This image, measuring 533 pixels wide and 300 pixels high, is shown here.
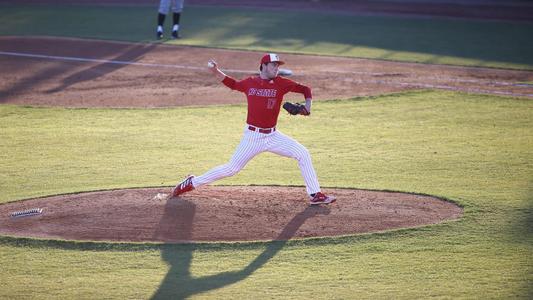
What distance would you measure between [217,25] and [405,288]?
53.0 feet

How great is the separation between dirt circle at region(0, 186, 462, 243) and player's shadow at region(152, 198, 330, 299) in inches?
0.5

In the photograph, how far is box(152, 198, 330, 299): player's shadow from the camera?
646 centimetres

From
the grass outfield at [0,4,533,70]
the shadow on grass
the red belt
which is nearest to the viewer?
the red belt

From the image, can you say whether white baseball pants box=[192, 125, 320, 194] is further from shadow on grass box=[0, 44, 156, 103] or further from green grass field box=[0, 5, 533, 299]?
shadow on grass box=[0, 44, 156, 103]

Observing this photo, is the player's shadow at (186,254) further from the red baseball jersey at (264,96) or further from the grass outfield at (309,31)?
the grass outfield at (309,31)

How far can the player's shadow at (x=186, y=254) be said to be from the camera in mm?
6457

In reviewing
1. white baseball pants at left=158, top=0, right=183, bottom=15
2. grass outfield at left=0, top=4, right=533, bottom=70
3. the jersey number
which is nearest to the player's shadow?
the jersey number

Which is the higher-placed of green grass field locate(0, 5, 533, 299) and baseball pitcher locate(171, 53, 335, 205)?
baseball pitcher locate(171, 53, 335, 205)

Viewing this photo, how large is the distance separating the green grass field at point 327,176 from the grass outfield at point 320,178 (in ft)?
0.08

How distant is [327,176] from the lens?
982cm

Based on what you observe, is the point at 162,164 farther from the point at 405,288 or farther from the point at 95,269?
the point at 405,288

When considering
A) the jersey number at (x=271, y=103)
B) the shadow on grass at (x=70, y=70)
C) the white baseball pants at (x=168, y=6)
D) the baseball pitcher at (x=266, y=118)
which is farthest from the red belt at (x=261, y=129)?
the white baseball pants at (x=168, y=6)

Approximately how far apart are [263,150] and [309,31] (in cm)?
1291

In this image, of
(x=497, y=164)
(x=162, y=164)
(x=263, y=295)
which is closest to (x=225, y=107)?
(x=162, y=164)
